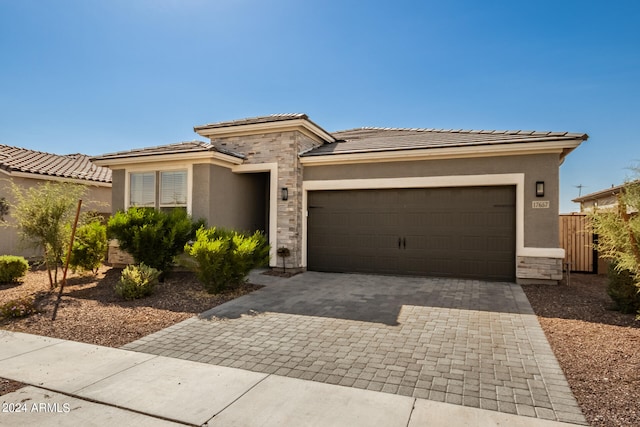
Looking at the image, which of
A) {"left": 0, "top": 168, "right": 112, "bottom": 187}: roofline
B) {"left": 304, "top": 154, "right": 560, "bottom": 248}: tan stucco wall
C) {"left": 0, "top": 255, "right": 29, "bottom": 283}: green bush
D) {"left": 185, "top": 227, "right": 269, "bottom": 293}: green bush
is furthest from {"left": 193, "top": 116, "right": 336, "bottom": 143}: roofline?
{"left": 0, "top": 255, "right": 29, "bottom": 283}: green bush

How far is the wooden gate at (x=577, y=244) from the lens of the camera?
11.1 m

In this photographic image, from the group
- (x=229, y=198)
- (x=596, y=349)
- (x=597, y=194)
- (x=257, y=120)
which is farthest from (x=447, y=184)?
(x=597, y=194)

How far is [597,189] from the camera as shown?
17.5 metres

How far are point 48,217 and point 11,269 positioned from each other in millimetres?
2566

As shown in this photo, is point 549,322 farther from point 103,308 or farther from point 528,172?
point 103,308

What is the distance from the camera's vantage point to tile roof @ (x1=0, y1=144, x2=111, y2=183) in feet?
41.4

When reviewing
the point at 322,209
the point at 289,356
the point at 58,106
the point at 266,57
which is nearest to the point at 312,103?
the point at 266,57

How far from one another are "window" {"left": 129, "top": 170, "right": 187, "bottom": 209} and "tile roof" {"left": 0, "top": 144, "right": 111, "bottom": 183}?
238 cm

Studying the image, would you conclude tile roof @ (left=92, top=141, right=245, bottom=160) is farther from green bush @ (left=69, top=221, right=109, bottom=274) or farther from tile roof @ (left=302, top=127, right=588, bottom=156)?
tile roof @ (left=302, top=127, right=588, bottom=156)

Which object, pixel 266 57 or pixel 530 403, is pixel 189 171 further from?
pixel 530 403

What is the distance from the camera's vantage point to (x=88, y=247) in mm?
9609

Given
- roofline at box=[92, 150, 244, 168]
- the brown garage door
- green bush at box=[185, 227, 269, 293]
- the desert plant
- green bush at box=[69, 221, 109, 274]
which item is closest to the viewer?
green bush at box=[185, 227, 269, 293]

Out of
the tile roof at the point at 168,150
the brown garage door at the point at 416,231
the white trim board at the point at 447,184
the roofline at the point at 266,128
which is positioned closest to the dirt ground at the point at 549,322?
the white trim board at the point at 447,184

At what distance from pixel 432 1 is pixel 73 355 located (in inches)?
406
